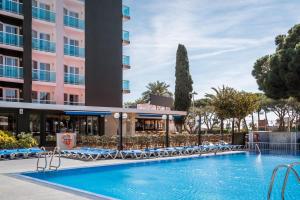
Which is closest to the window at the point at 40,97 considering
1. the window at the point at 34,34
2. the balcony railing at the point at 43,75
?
the balcony railing at the point at 43,75

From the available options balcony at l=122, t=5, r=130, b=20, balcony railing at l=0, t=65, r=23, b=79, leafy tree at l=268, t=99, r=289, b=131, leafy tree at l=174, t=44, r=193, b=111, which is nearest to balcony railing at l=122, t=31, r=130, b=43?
balcony at l=122, t=5, r=130, b=20

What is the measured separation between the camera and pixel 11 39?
104 ft

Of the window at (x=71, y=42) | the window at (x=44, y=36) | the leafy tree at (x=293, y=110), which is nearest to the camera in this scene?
the window at (x=44, y=36)

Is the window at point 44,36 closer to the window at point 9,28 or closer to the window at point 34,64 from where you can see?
the window at point 34,64

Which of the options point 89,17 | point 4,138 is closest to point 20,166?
point 4,138

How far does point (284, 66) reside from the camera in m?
35.8

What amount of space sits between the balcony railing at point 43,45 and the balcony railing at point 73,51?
1.54 metres

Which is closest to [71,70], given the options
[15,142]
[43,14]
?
[43,14]

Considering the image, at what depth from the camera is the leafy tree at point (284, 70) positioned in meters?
34.5

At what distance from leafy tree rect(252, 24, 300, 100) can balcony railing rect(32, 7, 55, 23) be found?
21.1 metres

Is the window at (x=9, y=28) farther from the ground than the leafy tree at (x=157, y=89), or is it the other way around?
the window at (x=9, y=28)

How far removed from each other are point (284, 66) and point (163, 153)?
55.2 ft

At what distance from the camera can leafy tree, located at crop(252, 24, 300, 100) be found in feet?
113

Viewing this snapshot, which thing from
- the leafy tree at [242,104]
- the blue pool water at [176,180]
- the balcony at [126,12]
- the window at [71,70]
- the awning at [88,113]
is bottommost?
the blue pool water at [176,180]
